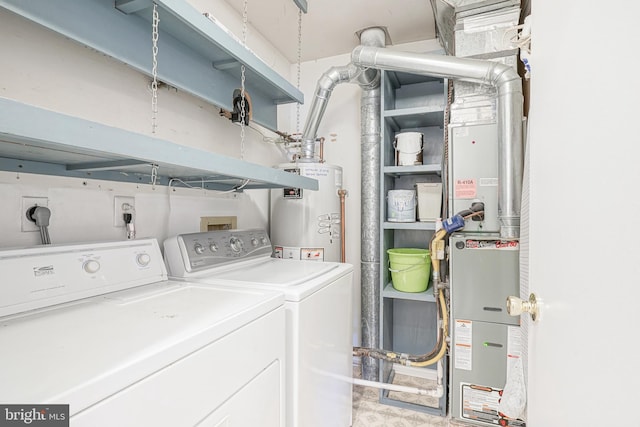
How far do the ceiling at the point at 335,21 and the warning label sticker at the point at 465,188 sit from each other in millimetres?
1269

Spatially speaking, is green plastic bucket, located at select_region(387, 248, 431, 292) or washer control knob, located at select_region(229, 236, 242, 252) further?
green plastic bucket, located at select_region(387, 248, 431, 292)

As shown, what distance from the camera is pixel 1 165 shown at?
0.97 metres

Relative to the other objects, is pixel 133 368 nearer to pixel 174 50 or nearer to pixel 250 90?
pixel 174 50

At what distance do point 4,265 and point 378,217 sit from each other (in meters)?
1.91

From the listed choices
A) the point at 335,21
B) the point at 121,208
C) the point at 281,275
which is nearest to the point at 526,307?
the point at 281,275

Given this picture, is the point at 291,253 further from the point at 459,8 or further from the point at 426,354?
the point at 459,8

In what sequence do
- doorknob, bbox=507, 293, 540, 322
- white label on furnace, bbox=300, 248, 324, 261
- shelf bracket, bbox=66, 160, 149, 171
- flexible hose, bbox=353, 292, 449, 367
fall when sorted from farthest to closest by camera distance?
white label on furnace, bbox=300, 248, 324, 261 → flexible hose, bbox=353, 292, 449, 367 → shelf bracket, bbox=66, 160, 149, 171 → doorknob, bbox=507, 293, 540, 322

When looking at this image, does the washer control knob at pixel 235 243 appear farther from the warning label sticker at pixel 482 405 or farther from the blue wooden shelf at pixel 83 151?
the warning label sticker at pixel 482 405

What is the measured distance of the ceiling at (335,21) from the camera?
2.09 m

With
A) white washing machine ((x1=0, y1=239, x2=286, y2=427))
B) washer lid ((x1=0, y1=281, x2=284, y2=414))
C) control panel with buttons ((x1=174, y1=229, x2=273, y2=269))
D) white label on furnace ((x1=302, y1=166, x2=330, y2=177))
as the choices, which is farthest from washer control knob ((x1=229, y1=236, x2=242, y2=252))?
white label on furnace ((x1=302, y1=166, x2=330, y2=177))

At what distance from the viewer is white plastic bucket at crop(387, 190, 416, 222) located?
2.12m

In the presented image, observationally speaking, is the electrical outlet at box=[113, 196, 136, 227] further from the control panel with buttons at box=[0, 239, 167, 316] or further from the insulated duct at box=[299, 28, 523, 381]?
the insulated duct at box=[299, 28, 523, 381]

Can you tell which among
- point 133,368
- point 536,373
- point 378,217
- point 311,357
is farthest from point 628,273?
point 378,217

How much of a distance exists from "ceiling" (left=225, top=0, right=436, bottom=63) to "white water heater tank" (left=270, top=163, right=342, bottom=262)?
106 centimetres
